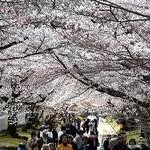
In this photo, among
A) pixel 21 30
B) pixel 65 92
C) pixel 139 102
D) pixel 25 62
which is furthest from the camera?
pixel 65 92

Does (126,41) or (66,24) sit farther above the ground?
(66,24)

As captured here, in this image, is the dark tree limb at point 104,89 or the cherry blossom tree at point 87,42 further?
the dark tree limb at point 104,89

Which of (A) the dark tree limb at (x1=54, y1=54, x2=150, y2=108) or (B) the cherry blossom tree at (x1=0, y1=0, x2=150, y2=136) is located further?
(A) the dark tree limb at (x1=54, y1=54, x2=150, y2=108)

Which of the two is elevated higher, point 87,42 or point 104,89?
point 87,42

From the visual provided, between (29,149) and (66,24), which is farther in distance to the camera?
(29,149)

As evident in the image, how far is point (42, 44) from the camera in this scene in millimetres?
11367

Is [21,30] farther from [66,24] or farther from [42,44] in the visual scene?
[66,24]

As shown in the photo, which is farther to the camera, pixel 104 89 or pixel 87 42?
pixel 104 89

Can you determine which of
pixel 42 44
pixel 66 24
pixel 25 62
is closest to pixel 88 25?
pixel 66 24

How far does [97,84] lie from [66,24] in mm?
1290

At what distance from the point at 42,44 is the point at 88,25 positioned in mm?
2772

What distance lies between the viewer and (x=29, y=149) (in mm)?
13898

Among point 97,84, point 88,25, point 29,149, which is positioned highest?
point 88,25

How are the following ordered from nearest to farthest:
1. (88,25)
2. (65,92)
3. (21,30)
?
(88,25) → (21,30) → (65,92)
